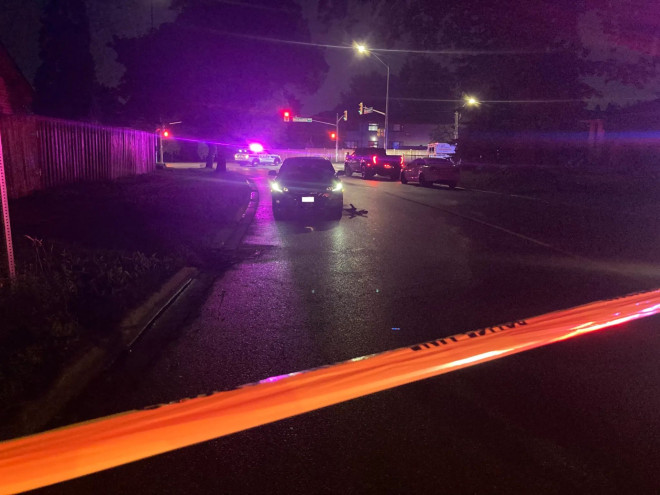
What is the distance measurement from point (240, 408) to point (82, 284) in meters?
3.64

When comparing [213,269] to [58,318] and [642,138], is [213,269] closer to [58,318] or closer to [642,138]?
[58,318]

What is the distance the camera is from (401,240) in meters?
12.0

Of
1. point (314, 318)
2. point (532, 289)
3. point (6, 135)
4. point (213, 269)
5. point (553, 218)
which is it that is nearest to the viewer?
point (314, 318)

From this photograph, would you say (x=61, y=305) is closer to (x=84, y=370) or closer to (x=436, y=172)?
(x=84, y=370)

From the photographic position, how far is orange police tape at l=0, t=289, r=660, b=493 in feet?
10.9

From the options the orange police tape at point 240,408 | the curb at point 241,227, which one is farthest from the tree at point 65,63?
the orange police tape at point 240,408

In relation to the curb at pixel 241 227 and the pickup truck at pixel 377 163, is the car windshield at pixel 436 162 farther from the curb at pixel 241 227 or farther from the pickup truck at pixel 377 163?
the curb at pixel 241 227

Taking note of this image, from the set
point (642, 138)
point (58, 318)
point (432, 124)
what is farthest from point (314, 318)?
point (432, 124)

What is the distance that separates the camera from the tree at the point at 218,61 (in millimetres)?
34750

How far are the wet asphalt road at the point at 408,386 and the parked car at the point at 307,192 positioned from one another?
184 inches

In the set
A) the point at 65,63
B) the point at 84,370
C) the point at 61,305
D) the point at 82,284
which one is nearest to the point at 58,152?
the point at 82,284

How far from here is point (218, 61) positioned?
34.8m

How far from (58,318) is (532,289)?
5853 mm

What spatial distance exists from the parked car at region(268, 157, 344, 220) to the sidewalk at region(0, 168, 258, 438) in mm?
1357
